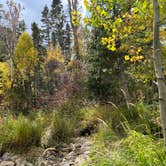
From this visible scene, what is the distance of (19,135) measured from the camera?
5.05 metres

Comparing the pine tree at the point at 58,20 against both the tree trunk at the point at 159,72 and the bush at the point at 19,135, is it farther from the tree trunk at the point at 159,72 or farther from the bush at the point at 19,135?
the tree trunk at the point at 159,72

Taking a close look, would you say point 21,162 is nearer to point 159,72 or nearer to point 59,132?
point 59,132

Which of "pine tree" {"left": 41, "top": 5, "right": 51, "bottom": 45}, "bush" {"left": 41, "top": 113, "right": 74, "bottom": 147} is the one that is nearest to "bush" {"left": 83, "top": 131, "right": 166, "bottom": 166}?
"bush" {"left": 41, "top": 113, "right": 74, "bottom": 147}

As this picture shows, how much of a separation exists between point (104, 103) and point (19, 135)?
3689 mm

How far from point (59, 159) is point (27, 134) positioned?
80 centimetres

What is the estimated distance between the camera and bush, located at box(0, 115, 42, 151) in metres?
5.02

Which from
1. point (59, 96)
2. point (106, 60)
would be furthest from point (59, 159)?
point (59, 96)

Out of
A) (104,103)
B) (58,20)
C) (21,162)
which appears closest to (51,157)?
(21,162)

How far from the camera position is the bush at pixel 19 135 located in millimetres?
5023

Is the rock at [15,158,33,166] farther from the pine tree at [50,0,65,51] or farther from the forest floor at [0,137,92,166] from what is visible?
the pine tree at [50,0,65,51]

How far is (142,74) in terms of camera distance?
659 cm

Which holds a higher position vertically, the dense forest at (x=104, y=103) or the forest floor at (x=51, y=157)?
the dense forest at (x=104, y=103)

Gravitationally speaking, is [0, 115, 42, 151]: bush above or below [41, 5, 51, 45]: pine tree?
below

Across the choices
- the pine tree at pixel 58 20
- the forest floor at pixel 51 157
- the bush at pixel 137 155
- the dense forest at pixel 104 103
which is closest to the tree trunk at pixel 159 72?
the dense forest at pixel 104 103
